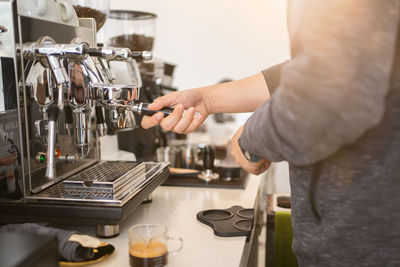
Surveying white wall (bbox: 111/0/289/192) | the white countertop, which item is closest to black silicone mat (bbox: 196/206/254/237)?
the white countertop

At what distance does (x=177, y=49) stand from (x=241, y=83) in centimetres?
228

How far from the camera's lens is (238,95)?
1115 mm

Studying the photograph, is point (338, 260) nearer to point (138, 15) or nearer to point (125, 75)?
point (125, 75)

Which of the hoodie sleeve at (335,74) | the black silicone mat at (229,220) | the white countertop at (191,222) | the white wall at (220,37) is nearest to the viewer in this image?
the hoodie sleeve at (335,74)

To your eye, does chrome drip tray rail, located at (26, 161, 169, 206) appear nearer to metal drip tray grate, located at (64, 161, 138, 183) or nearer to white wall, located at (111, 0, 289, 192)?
metal drip tray grate, located at (64, 161, 138, 183)

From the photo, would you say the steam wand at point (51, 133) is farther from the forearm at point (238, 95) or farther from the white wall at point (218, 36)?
the white wall at point (218, 36)

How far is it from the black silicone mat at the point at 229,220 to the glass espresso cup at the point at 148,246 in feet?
0.64

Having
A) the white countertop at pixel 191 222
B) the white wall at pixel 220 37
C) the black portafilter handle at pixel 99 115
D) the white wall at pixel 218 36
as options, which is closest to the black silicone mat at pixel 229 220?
the white countertop at pixel 191 222

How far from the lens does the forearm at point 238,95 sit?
109 cm

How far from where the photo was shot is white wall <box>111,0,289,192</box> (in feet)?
10.4

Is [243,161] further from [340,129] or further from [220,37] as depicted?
[220,37]

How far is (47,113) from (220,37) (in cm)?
255

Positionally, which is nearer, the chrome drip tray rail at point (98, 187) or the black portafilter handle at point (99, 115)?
the chrome drip tray rail at point (98, 187)

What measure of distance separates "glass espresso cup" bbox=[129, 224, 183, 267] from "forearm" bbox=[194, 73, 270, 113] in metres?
0.46
